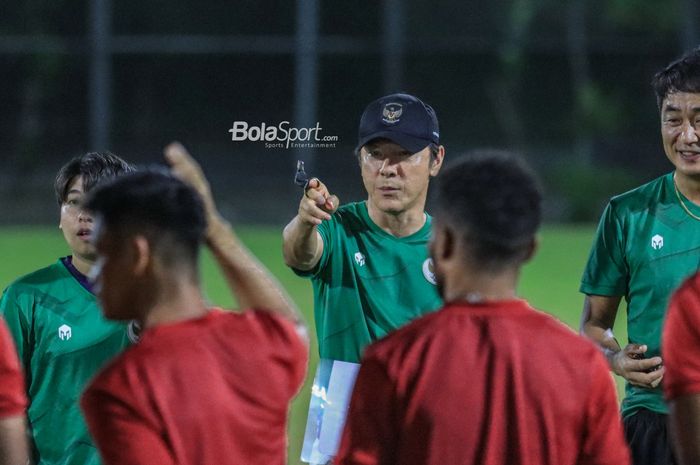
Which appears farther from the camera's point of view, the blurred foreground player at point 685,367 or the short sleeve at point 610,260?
the short sleeve at point 610,260

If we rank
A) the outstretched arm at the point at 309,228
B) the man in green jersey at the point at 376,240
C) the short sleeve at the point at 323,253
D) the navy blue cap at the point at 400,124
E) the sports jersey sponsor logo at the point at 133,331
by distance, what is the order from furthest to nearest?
the navy blue cap at the point at 400,124 → the short sleeve at the point at 323,253 → the man in green jersey at the point at 376,240 → the outstretched arm at the point at 309,228 → the sports jersey sponsor logo at the point at 133,331

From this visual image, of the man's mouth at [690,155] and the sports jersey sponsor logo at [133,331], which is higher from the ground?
the man's mouth at [690,155]

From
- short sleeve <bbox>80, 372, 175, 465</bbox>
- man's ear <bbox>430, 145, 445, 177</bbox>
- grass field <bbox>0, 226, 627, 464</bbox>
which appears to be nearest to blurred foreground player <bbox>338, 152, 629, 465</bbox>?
short sleeve <bbox>80, 372, 175, 465</bbox>

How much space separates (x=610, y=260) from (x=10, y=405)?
2.22m

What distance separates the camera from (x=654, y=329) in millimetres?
4184

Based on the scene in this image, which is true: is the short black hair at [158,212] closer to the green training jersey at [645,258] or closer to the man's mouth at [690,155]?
the green training jersey at [645,258]

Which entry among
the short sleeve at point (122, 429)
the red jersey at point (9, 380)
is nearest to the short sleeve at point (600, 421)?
the short sleeve at point (122, 429)

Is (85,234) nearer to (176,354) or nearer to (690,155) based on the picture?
(176,354)

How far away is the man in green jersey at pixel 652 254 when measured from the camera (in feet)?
13.7

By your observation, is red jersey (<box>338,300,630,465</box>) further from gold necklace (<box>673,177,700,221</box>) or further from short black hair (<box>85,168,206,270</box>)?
gold necklace (<box>673,177,700,221</box>)

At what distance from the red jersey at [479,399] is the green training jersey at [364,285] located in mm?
1801

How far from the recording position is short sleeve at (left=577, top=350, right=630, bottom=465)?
2564 mm

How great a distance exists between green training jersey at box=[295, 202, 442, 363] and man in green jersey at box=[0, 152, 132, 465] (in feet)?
2.68

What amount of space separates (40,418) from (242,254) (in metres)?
1.37
